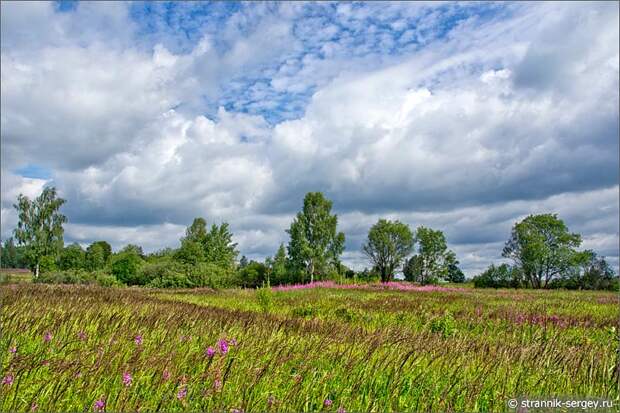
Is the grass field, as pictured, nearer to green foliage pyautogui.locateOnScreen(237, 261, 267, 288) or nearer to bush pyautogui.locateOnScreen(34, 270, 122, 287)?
bush pyautogui.locateOnScreen(34, 270, 122, 287)

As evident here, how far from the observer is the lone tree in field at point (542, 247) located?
6569 cm

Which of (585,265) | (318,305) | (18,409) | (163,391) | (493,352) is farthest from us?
(585,265)

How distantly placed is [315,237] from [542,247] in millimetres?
30247

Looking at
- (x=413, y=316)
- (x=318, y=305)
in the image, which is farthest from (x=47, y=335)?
(x=318, y=305)

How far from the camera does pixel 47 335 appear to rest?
239 inches

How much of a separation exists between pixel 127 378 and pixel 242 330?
3.74 metres

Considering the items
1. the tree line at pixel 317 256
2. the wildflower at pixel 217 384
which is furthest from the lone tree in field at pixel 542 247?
the wildflower at pixel 217 384

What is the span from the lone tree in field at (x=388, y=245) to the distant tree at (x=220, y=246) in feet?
75.4

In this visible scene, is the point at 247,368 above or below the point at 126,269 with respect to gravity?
below

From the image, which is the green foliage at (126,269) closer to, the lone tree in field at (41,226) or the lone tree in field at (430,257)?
the lone tree in field at (41,226)

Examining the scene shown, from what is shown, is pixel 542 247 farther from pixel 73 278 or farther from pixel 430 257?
pixel 73 278

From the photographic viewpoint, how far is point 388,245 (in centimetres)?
7844

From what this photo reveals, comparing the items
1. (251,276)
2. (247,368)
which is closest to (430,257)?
(251,276)

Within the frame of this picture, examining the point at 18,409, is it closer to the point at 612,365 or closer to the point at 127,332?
the point at 127,332
